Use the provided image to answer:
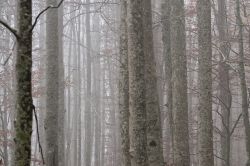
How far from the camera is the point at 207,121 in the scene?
28.5 ft

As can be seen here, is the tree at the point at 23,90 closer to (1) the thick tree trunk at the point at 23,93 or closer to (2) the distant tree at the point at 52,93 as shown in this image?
(1) the thick tree trunk at the point at 23,93

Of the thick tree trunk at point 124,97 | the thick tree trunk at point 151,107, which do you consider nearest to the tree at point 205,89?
the thick tree trunk at point 151,107

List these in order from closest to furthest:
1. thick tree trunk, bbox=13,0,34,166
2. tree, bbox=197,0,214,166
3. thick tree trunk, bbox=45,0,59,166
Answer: thick tree trunk, bbox=13,0,34,166 → tree, bbox=197,0,214,166 → thick tree trunk, bbox=45,0,59,166

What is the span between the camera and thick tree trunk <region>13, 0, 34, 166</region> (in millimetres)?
3426

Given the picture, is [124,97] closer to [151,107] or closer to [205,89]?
[151,107]

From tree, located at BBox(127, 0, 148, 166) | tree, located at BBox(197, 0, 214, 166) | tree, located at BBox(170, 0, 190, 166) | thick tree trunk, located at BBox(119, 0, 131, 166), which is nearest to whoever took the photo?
tree, located at BBox(127, 0, 148, 166)

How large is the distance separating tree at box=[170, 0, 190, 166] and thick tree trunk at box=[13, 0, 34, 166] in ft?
19.2

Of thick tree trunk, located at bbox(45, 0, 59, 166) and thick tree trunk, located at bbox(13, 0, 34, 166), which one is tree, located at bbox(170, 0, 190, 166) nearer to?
thick tree trunk, located at bbox(45, 0, 59, 166)

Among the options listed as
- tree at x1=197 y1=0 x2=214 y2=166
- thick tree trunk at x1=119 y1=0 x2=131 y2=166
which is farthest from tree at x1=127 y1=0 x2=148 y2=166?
tree at x1=197 y1=0 x2=214 y2=166

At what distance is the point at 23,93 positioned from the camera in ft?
11.3

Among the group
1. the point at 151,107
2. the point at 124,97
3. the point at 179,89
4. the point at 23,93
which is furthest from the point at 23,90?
the point at 179,89

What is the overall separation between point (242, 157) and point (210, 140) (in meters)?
26.9

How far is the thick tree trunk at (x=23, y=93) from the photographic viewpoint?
3.43 metres

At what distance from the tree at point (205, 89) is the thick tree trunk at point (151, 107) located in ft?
3.42
